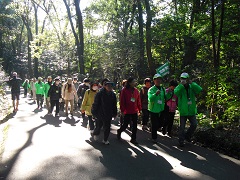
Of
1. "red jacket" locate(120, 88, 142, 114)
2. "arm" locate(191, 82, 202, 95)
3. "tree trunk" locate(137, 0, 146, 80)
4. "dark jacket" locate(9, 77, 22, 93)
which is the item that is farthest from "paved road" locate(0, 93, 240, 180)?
"tree trunk" locate(137, 0, 146, 80)

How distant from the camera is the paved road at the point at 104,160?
210 inches

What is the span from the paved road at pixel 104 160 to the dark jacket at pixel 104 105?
2.71 ft

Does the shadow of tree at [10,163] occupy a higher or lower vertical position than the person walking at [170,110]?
lower

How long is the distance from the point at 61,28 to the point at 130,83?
34950mm

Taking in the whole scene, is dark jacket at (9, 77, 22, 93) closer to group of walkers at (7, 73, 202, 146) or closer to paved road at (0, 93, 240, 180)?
paved road at (0, 93, 240, 180)

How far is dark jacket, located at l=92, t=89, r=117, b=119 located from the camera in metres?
7.67

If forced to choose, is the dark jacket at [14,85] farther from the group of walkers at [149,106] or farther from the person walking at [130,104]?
the person walking at [130,104]

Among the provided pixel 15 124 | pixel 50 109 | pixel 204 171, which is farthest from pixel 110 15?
pixel 204 171

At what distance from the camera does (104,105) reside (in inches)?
301

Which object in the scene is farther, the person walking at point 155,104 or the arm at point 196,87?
the person walking at point 155,104

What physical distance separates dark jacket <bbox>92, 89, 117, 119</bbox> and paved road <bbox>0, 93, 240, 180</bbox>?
2.71 ft

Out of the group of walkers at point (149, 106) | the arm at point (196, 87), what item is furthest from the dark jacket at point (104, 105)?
the arm at point (196, 87)

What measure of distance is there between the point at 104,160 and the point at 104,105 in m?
1.82

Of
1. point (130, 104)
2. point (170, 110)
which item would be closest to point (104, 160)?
point (130, 104)
